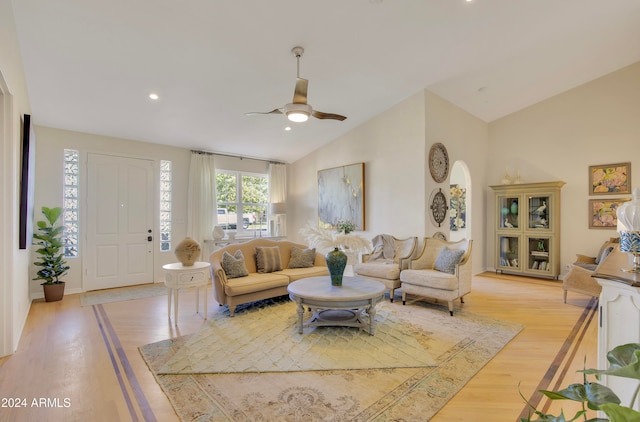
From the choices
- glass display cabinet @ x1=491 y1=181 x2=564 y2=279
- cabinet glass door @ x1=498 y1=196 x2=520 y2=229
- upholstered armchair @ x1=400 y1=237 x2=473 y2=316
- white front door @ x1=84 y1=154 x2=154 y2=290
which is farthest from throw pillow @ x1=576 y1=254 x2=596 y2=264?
white front door @ x1=84 y1=154 x2=154 y2=290

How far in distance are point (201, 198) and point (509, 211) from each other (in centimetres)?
620

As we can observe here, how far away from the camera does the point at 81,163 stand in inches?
199

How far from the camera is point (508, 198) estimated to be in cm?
630

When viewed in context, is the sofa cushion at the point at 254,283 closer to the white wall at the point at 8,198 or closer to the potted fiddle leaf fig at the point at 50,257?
the white wall at the point at 8,198

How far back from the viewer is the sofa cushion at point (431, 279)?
3.96m

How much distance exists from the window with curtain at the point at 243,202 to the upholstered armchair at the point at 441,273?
3805 mm

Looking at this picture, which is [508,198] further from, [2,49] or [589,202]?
[2,49]

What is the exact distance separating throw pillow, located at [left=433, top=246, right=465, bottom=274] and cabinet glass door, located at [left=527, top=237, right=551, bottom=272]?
9.24 ft

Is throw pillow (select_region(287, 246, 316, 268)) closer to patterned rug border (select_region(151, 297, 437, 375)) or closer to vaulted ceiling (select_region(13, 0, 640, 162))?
patterned rug border (select_region(151, 297, 437, 375))

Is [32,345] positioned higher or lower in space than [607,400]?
lower

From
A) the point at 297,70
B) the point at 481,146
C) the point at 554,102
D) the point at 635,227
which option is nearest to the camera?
the point at 635,227

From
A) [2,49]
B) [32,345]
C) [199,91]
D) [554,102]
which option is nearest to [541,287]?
[554,102]

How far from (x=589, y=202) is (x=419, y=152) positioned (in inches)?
134

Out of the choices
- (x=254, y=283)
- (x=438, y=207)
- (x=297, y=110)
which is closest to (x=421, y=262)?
(x=438, y=207)
